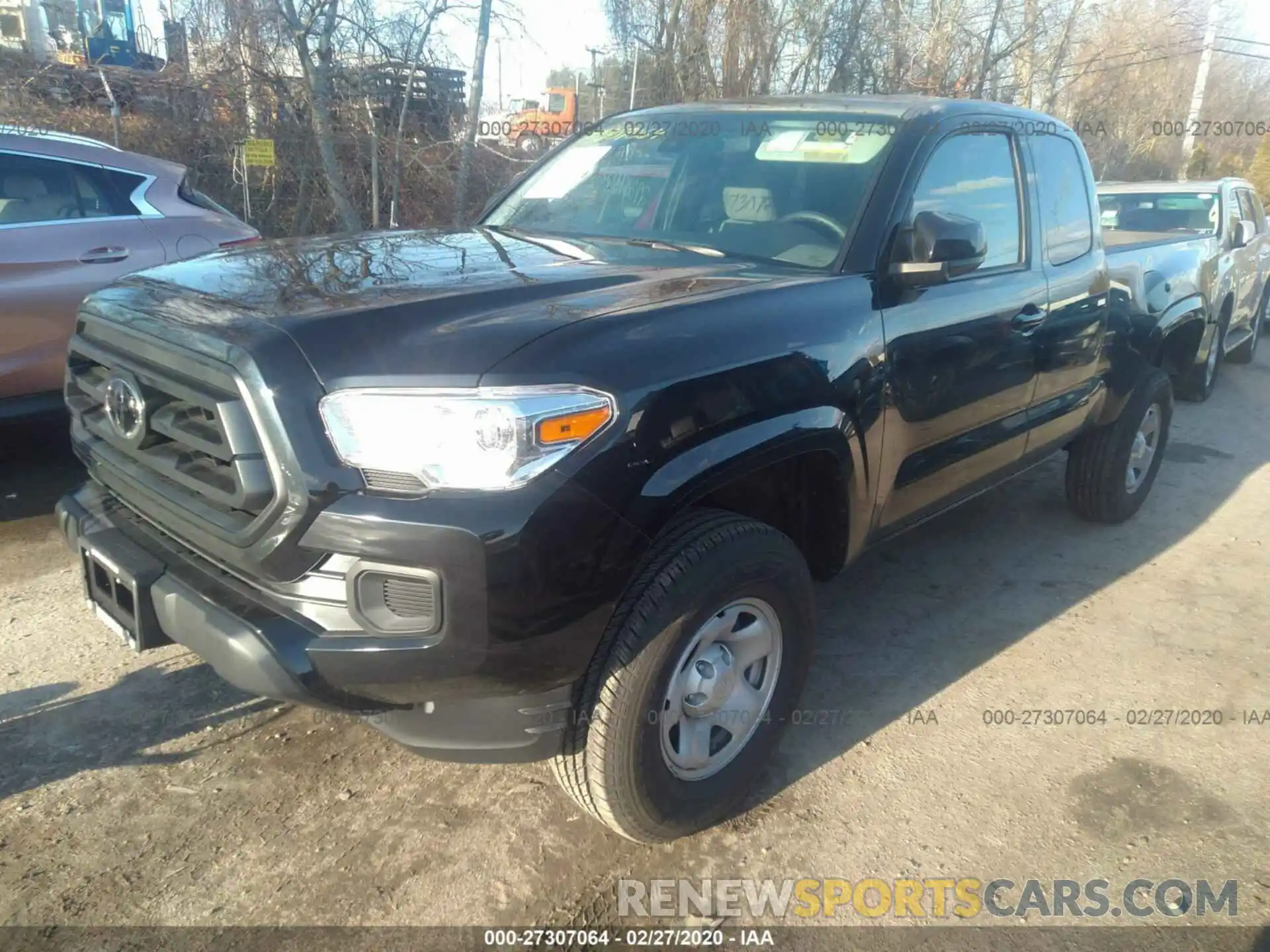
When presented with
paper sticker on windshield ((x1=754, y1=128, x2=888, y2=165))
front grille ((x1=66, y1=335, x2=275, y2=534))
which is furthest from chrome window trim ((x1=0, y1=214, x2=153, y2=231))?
paper sticker on windshield ((x1=754, y1=128, x2=888, y2=165))

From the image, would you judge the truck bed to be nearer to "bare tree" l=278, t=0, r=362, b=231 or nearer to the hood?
the hood

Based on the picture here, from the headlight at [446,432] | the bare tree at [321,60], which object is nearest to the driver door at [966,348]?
the headlight at [446,432]

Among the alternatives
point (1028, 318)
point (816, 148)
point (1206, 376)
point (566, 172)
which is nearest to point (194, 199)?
point (566, 172)

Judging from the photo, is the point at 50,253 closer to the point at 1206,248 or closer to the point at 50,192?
the point at 50,192

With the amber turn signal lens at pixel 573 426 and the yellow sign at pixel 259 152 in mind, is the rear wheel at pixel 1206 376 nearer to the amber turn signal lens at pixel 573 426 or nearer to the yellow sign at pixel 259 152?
the amber turn signal lens at pixel 573 426

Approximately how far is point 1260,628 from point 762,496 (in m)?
2.63

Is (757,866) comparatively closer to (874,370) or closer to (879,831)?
(879,831)

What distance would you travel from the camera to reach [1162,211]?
8.43m

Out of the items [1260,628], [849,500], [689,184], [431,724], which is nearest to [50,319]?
[689,184]

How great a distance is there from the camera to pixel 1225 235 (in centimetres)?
752

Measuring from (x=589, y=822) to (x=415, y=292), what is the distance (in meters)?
Result: 1.50

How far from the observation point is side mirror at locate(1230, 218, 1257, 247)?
7.12 metres

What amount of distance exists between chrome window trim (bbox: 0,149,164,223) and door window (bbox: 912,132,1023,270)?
3.92 metres

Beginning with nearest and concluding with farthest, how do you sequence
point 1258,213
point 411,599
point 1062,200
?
point 411,599 < point 1062,200 < point 1258,213
